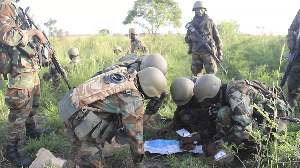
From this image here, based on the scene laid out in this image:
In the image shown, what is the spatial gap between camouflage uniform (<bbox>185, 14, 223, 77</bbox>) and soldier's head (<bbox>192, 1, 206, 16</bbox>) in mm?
110

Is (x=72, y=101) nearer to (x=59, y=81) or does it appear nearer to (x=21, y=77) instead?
(x=21, y=77)

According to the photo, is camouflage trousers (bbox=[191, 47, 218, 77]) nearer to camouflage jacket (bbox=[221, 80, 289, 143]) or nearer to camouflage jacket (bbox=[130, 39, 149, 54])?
camouflage jacket (bbox=[130, 39, 149, 54])

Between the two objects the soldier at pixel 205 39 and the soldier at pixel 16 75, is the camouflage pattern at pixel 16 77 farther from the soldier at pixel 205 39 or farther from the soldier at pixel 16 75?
the soldier at pixel 205 39

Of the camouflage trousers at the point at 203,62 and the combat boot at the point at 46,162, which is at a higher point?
the camouflage trousers at the point at 203,62

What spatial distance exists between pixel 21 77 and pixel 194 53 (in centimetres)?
380

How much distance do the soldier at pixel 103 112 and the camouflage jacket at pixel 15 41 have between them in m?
0.89

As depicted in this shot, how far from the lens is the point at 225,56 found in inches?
286

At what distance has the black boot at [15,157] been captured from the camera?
8.27 ft

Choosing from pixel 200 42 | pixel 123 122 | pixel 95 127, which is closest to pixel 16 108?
pixel 95 127

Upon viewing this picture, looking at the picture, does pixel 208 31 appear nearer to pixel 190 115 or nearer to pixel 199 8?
pixel 199 8

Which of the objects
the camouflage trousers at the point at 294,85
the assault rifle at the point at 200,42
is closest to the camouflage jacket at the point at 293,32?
the camouflage trousers at the point at 294,85

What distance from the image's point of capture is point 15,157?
2.55 metres

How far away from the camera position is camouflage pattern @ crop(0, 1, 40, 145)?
249 centimetres

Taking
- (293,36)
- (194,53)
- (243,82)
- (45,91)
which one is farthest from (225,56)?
(45,91)
